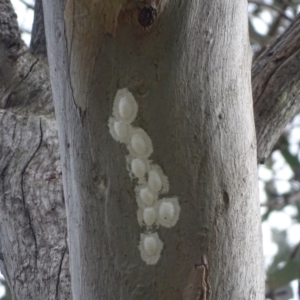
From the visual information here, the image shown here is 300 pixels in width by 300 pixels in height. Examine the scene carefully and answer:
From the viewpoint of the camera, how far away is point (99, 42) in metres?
0.77

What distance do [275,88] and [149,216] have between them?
27.7 inches

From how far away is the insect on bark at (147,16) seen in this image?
0.73m

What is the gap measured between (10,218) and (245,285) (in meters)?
0.63

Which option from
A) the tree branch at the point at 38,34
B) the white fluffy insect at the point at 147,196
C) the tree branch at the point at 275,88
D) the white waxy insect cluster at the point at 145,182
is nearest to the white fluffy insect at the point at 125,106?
the white waxy insect cluster at the point at 145,182

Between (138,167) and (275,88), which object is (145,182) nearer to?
(138,167)

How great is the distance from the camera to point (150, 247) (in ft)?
2.62

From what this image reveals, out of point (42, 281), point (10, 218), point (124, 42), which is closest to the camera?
point (124, 42)

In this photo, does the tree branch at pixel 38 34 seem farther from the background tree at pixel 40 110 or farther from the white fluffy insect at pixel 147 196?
the white fluffy insect at pixel 147 196

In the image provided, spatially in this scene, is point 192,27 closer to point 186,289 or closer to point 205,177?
point 205,177

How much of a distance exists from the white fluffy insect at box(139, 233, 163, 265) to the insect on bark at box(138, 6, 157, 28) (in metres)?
0.31

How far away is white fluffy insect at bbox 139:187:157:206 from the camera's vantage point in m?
0.80

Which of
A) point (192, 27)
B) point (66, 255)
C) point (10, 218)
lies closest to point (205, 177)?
point (192, 27)

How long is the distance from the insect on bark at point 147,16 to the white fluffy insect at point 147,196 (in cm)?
24

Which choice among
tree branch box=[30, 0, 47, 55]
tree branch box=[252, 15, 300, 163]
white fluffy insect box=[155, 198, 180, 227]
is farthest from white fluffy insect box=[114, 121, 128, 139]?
tree branch box=[30, 0, 47, 55]
